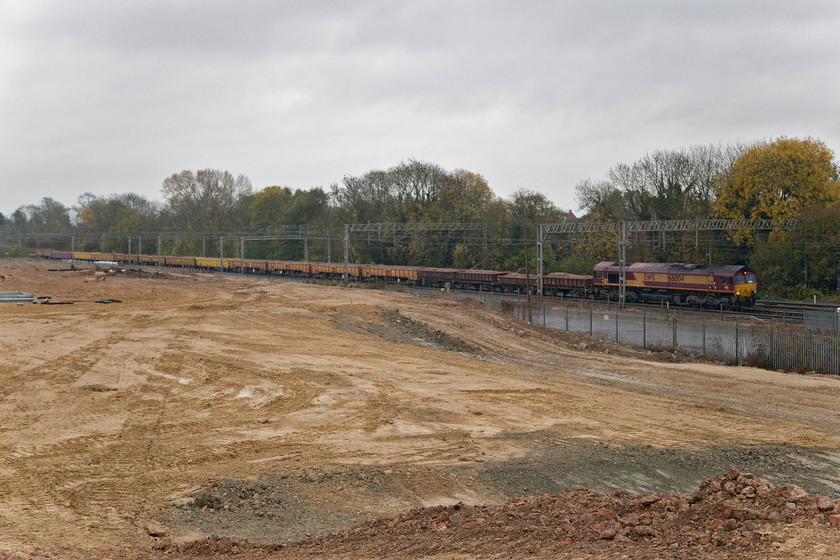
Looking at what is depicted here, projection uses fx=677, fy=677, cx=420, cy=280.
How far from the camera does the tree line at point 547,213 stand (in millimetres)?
54844

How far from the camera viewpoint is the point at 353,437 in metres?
16.0

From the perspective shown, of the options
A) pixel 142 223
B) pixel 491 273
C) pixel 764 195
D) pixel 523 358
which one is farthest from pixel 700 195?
pixel 142 223

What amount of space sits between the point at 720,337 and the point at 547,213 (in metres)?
50.3

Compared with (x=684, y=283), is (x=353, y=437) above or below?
below

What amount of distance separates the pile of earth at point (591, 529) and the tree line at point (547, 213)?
1845 inches

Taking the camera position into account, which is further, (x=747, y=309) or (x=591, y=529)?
(x=747, y=309)

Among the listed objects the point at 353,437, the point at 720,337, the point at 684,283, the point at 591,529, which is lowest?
the point at 720,337

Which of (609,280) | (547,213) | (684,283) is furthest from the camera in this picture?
(547,213)

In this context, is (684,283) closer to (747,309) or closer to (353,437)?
(747,309)

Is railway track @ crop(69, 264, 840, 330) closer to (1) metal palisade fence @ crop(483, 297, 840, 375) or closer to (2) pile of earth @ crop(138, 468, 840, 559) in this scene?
(1) metal palisade fence @ crop(483, 297, 840, 375)

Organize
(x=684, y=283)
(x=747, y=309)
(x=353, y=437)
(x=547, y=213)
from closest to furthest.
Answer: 1. (x=353, y=437)
2. (x=747, y=309)
3. (x=684, y=283)
4. (x=547, y=213)

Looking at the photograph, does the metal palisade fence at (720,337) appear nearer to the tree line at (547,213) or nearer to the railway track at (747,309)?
the railway track at (747,309)

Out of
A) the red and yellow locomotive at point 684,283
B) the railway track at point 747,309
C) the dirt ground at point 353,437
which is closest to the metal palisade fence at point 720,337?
the railway track at point 747,309

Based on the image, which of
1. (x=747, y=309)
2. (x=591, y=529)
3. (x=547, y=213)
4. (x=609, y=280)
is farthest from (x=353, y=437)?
(x=547, y=213)
